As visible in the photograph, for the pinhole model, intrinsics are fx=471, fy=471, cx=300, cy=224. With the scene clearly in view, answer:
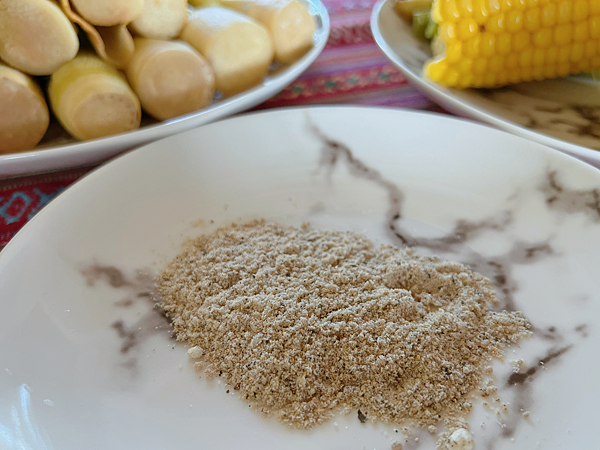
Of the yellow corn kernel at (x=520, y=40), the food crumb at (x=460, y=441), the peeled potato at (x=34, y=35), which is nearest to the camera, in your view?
the food crumb at (x=460, y=441)

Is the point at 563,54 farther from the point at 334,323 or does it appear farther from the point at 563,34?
the point at 334,323

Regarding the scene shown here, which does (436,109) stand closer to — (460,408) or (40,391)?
(460,408)

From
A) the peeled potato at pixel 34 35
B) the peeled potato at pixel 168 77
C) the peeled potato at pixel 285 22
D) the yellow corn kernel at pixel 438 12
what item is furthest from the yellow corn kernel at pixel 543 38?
the peeled potato at pixel 34 35

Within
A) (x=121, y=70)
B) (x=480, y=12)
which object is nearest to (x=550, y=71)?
(x=480, y=12)

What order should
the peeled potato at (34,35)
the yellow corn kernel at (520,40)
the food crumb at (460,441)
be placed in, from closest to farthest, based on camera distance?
1. the food crumb at (460,441)
2. the peeled potato at (34,35)
3. the yellow corn kernel at (520,40)

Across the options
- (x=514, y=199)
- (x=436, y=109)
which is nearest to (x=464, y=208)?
(x=514, y=199)

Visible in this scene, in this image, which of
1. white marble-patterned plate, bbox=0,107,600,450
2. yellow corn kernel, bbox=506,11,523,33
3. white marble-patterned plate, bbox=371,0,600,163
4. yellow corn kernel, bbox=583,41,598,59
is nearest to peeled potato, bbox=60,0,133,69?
white marble-patterned plate, bbox=0,107,600,450

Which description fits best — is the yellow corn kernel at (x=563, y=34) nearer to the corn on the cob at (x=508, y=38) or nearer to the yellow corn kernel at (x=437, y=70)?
the corn on the cob at (x=508, y=38)

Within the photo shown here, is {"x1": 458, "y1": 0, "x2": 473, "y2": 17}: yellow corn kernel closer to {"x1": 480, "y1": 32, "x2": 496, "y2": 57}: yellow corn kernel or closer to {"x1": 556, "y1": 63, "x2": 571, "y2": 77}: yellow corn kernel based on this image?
{"x1": 480, "y1": 32, "x2": 496, "y2": 57}: yellow corn kernel
